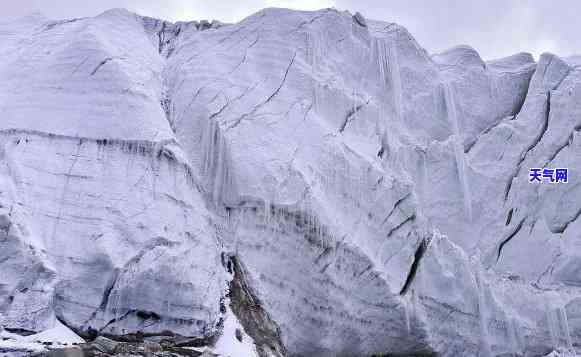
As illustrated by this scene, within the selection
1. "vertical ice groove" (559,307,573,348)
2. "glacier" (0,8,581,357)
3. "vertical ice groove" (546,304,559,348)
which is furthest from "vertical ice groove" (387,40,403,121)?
"vertical ice groove" (559,307,573,348)

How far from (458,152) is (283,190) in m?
6.45

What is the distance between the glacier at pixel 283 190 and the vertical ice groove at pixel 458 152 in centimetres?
5

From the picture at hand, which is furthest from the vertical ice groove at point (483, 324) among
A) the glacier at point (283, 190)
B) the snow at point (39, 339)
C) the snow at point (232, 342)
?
the snow at point (39, 339)

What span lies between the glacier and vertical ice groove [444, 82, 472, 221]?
0.18 ft

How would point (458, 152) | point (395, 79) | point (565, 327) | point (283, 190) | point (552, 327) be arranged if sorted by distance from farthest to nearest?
point (395, 79)
point (458, 152)
point (565, 327)
point (552, 327)
point (283, 190)

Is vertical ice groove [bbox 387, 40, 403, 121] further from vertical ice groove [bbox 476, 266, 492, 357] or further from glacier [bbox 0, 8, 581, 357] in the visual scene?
vertical ice groove [bbox 476, 266, 492, 357]

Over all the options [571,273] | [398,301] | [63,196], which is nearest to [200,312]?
[63,196]

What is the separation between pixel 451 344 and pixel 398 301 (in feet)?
7.07

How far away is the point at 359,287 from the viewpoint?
12906 mm

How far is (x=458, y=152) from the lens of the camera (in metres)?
16.9

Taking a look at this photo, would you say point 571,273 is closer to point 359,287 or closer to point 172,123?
point 359,287

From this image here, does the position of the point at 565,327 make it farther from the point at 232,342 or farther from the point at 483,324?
the point at 232,342

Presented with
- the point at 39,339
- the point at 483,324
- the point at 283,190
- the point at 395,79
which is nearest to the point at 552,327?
the point at 483,324

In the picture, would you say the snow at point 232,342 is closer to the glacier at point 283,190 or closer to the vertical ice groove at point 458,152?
the glacier at point 283,190
